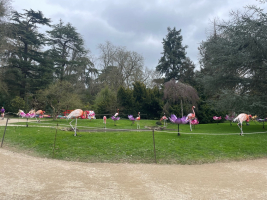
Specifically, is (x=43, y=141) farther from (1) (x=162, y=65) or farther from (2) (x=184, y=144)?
(1) (x=162, y=65)

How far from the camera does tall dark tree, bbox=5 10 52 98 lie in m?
29.8

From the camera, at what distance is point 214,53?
595 inches

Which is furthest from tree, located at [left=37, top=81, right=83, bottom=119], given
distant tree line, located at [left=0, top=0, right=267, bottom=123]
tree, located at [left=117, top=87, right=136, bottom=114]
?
tree, located at [left=117, top=87, right=136, bottom=114]

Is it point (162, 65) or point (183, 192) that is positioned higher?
point (162, 65)

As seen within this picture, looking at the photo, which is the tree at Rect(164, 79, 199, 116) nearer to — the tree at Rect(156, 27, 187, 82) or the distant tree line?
the distant tree line

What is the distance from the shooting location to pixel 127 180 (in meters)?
5.15

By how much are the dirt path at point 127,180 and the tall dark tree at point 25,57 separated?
26.6m

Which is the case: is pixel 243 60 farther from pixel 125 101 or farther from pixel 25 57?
pixel 25 57

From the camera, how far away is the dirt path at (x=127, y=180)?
4.18m

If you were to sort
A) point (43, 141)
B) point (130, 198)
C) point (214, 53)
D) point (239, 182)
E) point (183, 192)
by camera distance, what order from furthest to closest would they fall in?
point (214, 53), point (43, 141), point (239, 182), point (183, 192), point (130, 198)

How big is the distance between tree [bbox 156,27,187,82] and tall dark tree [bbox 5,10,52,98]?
745 inches

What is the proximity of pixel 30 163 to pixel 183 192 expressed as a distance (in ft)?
16.1

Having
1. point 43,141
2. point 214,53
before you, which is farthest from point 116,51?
point 43,141

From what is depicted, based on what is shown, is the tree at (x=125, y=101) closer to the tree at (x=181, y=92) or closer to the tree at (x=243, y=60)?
the tree at (x=181, y=92)
